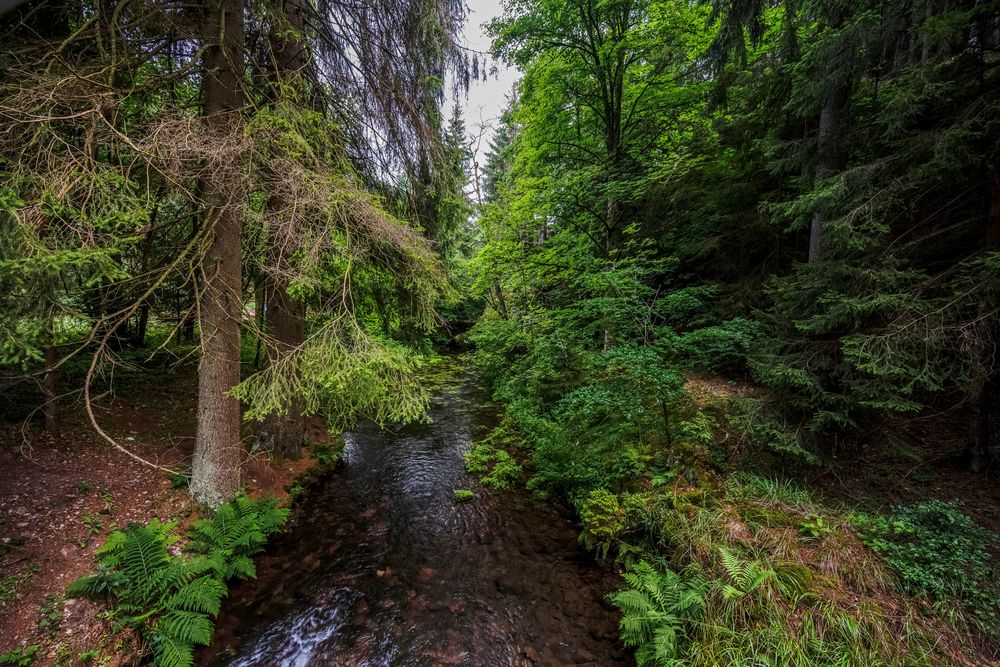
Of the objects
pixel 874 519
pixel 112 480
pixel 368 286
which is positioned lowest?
pixel 874 519

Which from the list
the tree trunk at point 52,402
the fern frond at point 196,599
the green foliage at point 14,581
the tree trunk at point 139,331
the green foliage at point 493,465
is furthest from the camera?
the tree trunk at point 139,331

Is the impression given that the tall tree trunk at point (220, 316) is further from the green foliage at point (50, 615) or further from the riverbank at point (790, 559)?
the riverbank at point (790, 559)

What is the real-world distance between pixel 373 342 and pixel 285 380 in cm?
104

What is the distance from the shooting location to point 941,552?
11.1 feet

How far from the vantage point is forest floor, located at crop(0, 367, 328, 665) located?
3170 millimetres

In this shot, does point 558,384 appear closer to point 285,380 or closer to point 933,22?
point 285,380

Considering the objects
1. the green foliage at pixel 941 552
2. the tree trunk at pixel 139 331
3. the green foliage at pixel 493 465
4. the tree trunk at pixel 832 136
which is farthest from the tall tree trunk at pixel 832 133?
the tree trunk at pixel 139 331

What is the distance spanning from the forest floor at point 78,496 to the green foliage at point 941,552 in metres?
7.47

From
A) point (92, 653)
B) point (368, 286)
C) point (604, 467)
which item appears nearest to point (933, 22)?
point (604, 467)

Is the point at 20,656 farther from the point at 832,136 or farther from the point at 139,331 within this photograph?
the point at 832,136

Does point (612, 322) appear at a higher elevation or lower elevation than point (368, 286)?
lower

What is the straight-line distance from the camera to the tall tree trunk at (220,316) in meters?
4.48

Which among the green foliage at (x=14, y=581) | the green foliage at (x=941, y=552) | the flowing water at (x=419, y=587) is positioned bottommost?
the flowing water at (x=419, y=587)

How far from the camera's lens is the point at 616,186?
7242 mm
